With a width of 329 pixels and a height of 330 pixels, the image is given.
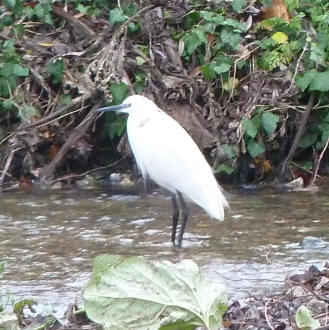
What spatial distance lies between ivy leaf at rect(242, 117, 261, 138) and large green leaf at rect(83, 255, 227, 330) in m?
4.07

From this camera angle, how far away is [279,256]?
16.5 feet

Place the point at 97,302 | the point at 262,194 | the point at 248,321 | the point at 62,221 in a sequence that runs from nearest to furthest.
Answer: the point at 97,302 < the point at 248,321 < the point at 62,221 < the point at 262,194

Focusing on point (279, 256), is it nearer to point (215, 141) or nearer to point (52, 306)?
point (52, 306)

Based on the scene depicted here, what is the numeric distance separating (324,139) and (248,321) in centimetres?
376

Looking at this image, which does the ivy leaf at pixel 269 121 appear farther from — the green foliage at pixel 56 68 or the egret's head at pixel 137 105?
the green foliage at pixel 56 68

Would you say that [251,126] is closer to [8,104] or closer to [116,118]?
[116,118]

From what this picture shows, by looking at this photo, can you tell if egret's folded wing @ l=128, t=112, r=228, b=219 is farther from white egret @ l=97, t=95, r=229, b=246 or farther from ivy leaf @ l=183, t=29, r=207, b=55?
ivy leaf @ l=183, t=29, r=207, b=55

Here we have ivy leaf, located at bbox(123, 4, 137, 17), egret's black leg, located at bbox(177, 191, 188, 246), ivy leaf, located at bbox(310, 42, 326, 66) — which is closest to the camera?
egret's black leg, located at bbox(177, 191, 188, 246)

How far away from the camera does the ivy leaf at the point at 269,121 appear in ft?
22.6

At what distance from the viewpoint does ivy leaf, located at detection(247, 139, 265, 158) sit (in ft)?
22.7

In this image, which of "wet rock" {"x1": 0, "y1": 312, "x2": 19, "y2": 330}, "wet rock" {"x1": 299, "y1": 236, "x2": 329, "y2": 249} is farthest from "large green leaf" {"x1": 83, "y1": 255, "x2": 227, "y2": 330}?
"wet rock" {"x1": 299, "y1": 236, "x2": 329, "y2": 249}

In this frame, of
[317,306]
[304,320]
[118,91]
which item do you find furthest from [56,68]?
[304,320]

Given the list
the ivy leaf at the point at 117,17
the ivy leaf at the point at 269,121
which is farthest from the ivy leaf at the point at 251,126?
the ivy leaf at the point at 117,17

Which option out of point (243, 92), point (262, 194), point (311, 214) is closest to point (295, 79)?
point (243, 92)
